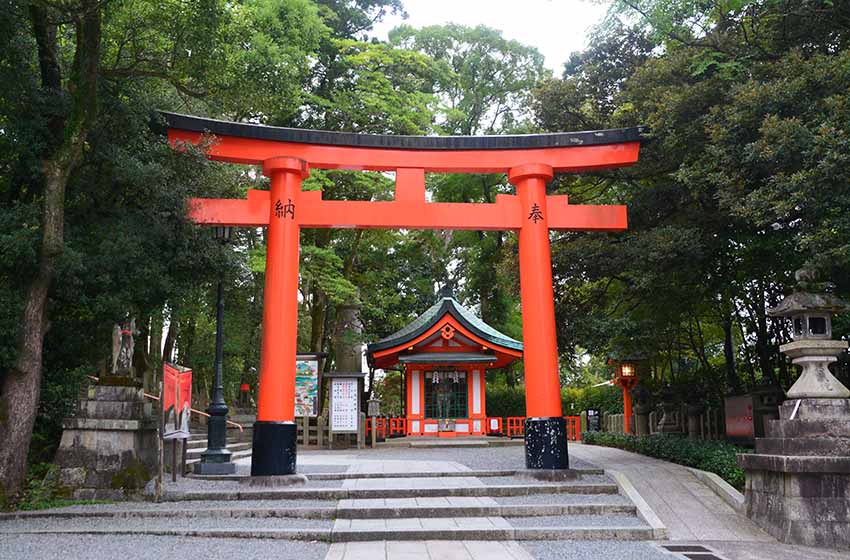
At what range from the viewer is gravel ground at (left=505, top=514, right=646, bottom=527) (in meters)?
7.90

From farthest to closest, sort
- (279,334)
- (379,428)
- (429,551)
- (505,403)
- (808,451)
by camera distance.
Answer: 1. (505,403)
2. (379,428)
3. (279,334)
4. (808,451)
5. (429,551)

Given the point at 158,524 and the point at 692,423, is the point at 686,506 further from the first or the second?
the point at 158,524

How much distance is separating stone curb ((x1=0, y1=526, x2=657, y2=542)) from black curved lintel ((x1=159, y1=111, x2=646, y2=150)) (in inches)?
233

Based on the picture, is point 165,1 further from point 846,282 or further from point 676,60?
point 846,282

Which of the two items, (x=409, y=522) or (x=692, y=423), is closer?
(x=409, y=522)

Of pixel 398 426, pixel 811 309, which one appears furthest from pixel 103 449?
pixel 398 426

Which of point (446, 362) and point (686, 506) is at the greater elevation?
point (446, 362)

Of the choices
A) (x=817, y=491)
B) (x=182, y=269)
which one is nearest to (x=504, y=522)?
(x=817, y=491)

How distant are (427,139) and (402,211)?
1304 mm

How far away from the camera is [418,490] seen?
9.10 m

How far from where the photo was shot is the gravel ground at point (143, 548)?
257 inches

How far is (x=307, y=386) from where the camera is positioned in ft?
59.3

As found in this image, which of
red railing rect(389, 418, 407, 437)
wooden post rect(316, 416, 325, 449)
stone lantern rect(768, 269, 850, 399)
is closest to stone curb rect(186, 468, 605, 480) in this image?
stone lantern rect(768, 269, 850, 399)

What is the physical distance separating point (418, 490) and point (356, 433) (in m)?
10.0
